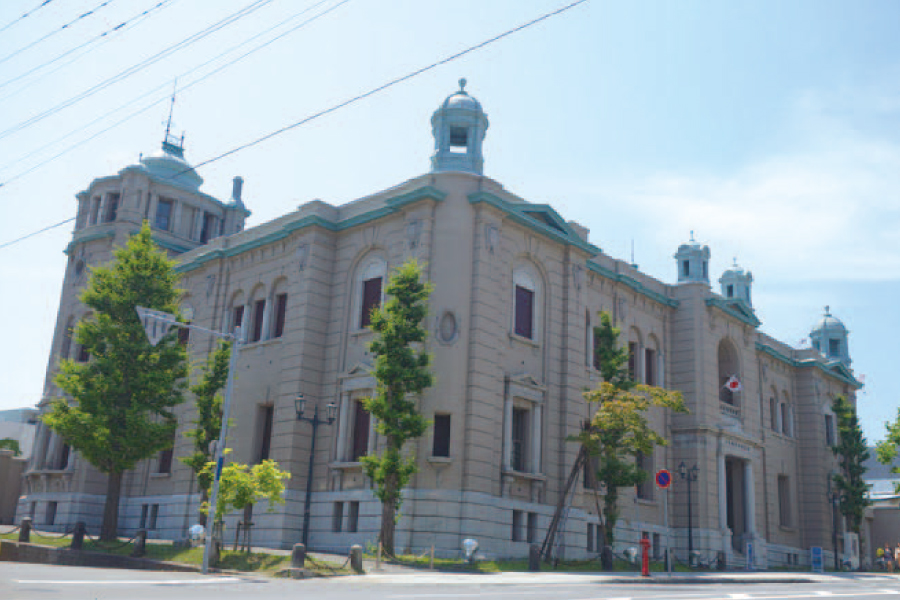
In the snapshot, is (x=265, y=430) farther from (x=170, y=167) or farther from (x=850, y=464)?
(x=850, y=464)

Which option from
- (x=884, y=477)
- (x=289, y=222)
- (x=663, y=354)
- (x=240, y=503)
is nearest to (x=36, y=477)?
(x=289, y=222)

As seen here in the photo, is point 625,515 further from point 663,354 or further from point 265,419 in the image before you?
point 265,419

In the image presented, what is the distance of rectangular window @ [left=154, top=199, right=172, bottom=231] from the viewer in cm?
4728

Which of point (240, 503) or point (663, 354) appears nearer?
point (240, 503)

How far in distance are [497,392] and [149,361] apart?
1387cm

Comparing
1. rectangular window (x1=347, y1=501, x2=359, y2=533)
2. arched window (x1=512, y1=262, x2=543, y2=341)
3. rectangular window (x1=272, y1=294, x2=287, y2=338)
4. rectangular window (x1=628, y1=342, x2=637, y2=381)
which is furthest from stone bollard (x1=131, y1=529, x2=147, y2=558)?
rectangular window (x1=628, y1=342, x2=637, y2=381)

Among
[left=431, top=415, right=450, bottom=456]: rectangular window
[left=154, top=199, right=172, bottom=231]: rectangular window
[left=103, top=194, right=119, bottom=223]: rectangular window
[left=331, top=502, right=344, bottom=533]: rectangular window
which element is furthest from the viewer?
[left=154, top=199, right=172, bottom=231]: rectangular window

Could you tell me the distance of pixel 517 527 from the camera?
101 feet

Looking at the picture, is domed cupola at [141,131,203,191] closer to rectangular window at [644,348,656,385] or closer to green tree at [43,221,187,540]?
green tree at [43,221,187,540]

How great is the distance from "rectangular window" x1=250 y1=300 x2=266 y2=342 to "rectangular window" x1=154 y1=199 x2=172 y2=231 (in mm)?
12287

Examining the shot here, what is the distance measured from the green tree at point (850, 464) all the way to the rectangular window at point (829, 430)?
2.06ft

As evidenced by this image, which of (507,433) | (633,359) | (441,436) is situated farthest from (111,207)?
(633,359)

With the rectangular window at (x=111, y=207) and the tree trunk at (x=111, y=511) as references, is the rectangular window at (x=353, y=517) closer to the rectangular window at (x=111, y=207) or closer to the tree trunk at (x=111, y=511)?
the tree trunk at (x=111, y=511)

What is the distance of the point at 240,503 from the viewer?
25703 mm
